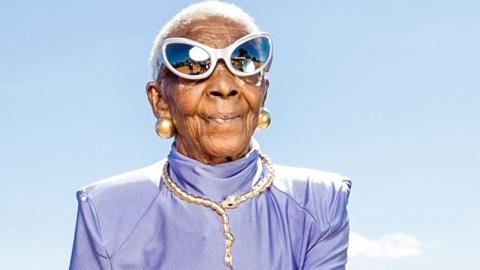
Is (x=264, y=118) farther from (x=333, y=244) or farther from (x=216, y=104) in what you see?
Answer: (x=333, y=244)

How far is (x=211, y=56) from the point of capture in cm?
481

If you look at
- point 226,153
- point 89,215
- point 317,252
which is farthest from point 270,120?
point 89,215

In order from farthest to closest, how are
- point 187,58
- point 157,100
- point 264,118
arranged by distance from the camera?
point 157,100 < point 264,118 < point 187,58

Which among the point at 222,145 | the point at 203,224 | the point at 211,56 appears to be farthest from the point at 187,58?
the point at 203,224

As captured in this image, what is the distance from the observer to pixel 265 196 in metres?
5.06

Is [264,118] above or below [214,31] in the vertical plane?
below

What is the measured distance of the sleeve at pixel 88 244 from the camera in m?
4.89

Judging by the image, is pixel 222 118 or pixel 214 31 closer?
pixel 222 118

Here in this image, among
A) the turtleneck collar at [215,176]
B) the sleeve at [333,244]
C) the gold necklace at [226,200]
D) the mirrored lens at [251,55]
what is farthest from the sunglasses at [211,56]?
the sleeve at [333,244]

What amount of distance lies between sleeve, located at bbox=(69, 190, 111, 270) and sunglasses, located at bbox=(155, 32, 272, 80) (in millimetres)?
985

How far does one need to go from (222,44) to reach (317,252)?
1.34 metres

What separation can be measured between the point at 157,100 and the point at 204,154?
524mm

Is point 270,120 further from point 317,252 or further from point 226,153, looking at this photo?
point 317,252

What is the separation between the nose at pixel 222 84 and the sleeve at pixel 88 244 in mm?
1019
